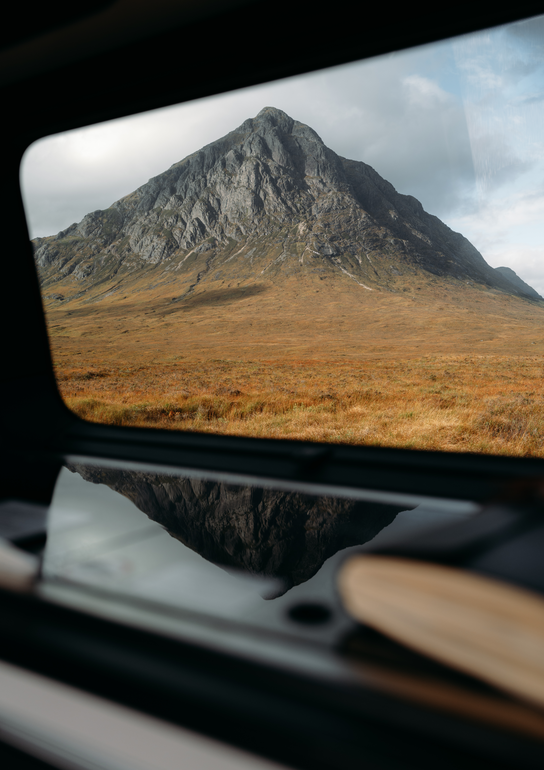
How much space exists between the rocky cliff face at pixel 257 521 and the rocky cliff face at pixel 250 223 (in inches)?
2219

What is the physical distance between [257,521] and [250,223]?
87.1 metres

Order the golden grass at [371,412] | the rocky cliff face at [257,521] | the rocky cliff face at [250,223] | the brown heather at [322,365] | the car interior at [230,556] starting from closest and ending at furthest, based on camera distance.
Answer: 1. the car interior at [230,556]
2. the rocky cliff face at [257,521]
3. the golden grass at [371,412]
4. the brown heather at [322,365]
5. the rocky cliff face at [250,223]

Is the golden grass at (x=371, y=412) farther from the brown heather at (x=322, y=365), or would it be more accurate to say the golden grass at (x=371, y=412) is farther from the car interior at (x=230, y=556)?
the car interior at (x=230, y=556)

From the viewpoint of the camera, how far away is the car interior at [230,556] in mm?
648

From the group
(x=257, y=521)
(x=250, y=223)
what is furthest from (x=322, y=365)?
(x=250, y=223)

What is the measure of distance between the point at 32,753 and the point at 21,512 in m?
1.16

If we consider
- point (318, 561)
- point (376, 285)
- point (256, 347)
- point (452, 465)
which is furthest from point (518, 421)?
point (376, 285)

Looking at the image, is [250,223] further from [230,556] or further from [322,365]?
[230,556]

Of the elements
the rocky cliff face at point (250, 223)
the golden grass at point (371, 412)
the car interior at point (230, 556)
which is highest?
the rocky cliff face at point (250, 223)

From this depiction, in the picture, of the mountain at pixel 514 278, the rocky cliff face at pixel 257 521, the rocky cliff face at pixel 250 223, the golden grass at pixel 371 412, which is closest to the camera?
the rocky cliff face at pixel 257 521

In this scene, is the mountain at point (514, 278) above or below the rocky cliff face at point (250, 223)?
below

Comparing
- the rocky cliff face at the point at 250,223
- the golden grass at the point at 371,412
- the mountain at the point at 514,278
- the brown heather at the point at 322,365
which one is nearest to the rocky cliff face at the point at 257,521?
the brown heather at the point at 322,365

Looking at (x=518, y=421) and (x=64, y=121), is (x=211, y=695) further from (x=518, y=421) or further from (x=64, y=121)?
(x=518, y=421)

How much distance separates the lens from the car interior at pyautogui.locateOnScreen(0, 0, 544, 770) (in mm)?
Answer: 648
